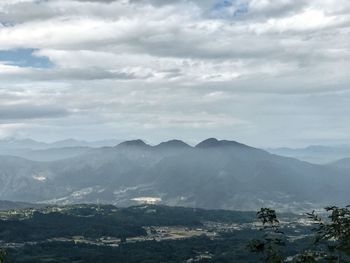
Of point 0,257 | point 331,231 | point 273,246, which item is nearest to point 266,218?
point 273,246

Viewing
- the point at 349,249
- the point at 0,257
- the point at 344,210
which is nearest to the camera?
the point at 349,249

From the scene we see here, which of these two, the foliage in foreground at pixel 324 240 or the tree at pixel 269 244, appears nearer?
the foliage in foreground at pixel 324 240

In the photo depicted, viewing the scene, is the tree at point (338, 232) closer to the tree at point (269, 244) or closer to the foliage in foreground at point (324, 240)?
the foliage in foreground at point (324, 240)

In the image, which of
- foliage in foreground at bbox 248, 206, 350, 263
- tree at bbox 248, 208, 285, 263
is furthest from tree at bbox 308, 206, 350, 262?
tree at bbox 248, 208, 285, 263

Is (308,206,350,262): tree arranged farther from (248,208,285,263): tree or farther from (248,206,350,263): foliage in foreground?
(248,208,285,263): tree

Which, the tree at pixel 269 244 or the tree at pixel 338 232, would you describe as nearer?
the tree at pixel 338 232

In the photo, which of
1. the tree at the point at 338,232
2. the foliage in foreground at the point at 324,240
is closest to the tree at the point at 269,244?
the foliage in foreground at the point at 324,240

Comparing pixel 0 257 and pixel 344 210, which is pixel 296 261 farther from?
pixel 0 257

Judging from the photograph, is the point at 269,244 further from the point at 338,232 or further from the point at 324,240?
the point at 338,232

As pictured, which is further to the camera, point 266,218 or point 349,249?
point 266,218

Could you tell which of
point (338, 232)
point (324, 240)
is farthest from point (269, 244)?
point (338, 232)

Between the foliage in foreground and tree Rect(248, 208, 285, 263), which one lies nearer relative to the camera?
the foliage in foreground
